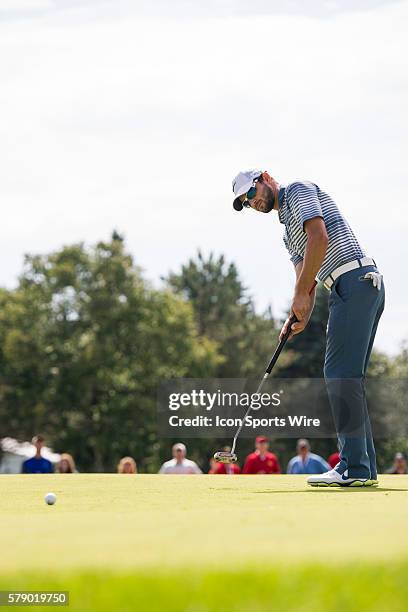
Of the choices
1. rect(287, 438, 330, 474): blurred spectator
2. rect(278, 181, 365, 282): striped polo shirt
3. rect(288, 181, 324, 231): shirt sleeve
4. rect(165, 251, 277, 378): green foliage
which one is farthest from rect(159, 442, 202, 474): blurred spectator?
rect(165, 251, 277, 378): green foliage

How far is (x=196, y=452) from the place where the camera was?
62031 mm

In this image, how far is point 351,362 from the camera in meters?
7.64

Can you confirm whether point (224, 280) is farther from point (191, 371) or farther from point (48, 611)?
point (48, 611)

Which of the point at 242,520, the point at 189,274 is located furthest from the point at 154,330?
the point at 242,520

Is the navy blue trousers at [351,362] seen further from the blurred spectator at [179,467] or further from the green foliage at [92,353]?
the green foliage at [92,353]

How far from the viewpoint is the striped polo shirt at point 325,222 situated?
760cm

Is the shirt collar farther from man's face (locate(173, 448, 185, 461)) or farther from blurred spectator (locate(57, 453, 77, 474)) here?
blurred spectator (locate(57, 453, 77, 474))

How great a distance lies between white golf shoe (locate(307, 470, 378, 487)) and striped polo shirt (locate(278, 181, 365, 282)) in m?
1.40

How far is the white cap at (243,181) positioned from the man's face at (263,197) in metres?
0.06

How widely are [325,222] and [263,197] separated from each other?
47 cm

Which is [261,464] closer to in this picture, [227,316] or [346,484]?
[346,484]

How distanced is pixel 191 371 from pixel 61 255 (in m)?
10.1

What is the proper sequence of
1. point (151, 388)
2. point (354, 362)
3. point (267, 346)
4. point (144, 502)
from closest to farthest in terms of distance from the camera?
point (144, 502) → point (354, 362) → point (151, 388) → point (267, 346)

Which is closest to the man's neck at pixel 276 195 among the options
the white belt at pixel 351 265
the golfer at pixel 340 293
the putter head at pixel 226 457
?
the golfer at pixel 340 293
